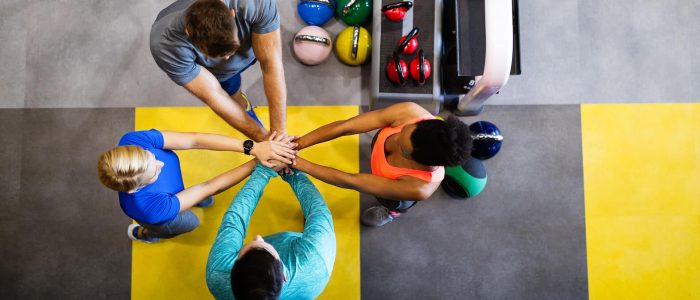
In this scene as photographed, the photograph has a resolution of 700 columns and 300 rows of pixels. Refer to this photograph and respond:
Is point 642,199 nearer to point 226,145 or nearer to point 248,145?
point 248,145

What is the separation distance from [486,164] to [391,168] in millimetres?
1388

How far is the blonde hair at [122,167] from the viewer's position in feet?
6.54

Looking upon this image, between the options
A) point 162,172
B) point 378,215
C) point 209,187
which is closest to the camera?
point 162,172

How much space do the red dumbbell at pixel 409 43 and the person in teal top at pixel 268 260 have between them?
139cm

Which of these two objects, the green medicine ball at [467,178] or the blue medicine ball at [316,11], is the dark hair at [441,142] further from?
the blue medicine ball at [316,11]

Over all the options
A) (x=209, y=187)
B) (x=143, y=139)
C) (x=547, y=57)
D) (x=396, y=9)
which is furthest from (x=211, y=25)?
(x=547, y=57)

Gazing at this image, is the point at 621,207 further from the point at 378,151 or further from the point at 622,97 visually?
the point at 378,151

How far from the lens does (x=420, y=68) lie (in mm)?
2988

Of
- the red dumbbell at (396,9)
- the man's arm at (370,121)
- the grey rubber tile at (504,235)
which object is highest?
the red dumbbell at (396,9)

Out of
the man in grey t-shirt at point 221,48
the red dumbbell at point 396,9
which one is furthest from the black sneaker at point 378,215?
the red dumbbell at point 396,9

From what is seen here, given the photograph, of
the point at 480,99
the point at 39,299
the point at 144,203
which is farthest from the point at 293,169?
the point at 39,299

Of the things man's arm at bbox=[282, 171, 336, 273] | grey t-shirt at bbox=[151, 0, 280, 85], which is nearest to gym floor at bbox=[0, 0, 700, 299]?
grey t-shirt at bbox=[151, 0, 280, 85]

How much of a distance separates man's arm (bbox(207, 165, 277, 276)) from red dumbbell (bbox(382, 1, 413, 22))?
1.71 m

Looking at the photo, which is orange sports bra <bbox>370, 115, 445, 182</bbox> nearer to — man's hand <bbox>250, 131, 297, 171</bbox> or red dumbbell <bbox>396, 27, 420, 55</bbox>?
man's hand <bbox>250, 131, 297, 171</bbox>
